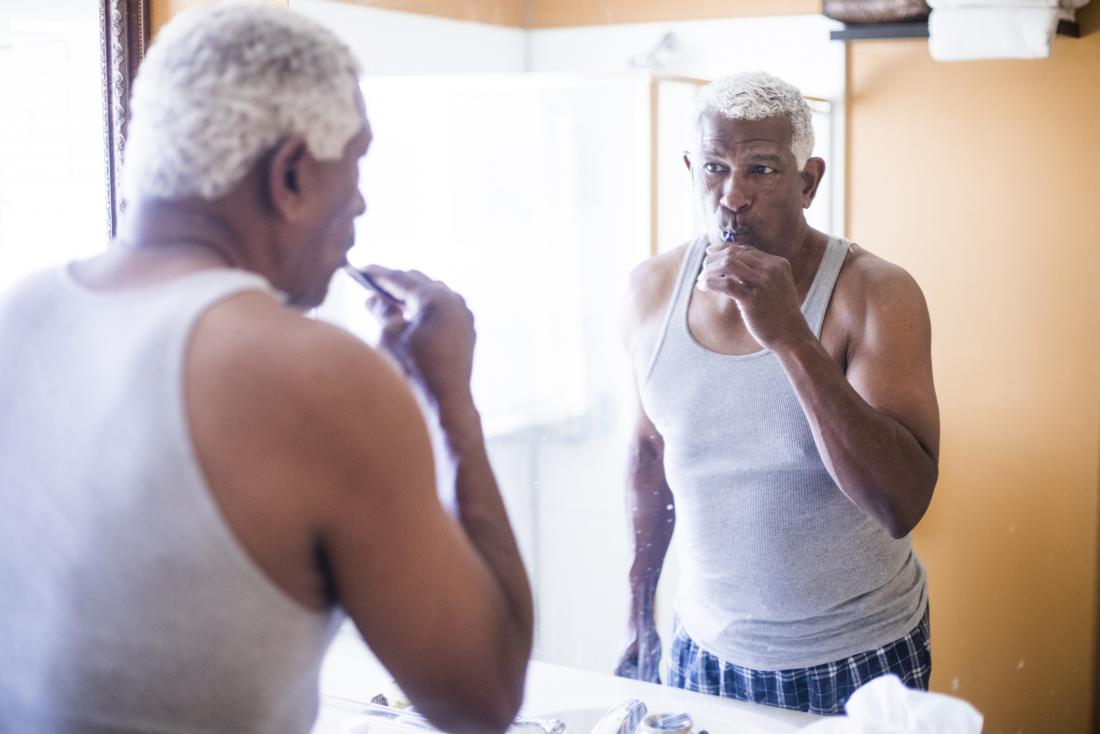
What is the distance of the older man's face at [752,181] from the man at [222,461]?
46cm

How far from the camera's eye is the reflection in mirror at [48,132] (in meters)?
1.20

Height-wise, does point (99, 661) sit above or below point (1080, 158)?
below

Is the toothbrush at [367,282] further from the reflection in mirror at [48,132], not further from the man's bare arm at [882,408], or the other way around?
the reflection in mirror at [48,132]

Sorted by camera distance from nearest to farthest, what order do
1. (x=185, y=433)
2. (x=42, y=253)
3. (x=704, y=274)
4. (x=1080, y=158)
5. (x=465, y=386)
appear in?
1. (x=185, y=433)
2. (x=465, y=386)
3. (x=1080, y=158)
4. (x=704, y=274)
5. (x=42, y=253)

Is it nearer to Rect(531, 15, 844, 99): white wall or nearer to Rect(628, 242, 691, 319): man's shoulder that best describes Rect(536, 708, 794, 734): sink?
Rect(628, 242, 691, 319): man's shoulder

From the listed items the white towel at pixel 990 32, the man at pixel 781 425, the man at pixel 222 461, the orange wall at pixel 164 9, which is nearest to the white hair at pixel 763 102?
the man at pixel 781 425

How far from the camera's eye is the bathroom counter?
100cm

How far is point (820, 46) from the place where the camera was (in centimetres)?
93

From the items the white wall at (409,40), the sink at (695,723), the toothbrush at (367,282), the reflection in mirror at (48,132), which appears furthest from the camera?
the reflection in mirror at (48,132)

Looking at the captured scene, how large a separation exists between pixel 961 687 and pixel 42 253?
1.08 meters

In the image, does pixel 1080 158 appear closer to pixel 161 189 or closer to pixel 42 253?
pixel 161 189

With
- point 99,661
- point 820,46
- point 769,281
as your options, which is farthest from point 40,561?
point 820,46

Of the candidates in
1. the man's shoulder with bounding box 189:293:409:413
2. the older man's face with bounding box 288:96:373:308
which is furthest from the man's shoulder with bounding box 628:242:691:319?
the man's shoulder with bounding box 189:293:409:413

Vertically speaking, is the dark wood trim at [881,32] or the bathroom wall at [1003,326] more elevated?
the dark wood trim at [881,32]
